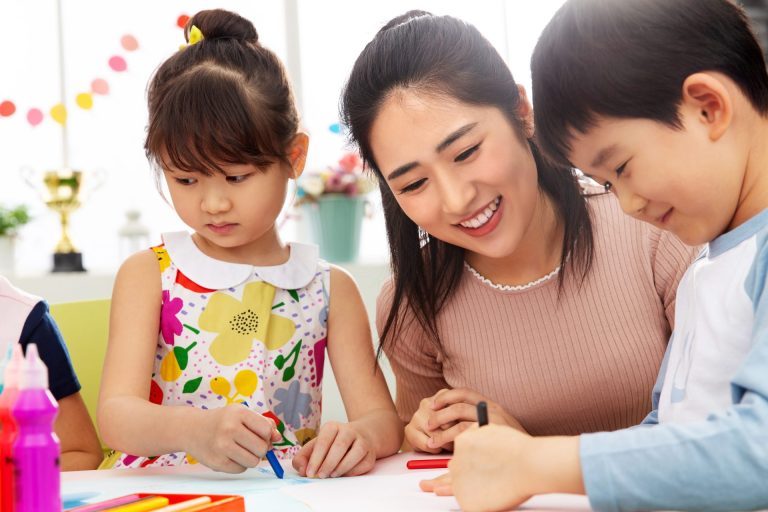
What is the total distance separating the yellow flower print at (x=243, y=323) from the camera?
144 centimetres

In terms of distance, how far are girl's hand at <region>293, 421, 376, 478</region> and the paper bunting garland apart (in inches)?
98.3

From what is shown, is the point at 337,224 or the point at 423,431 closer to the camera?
the point at 423,431

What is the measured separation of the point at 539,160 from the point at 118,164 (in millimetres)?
2429

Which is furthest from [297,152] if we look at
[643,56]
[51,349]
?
[643,56]

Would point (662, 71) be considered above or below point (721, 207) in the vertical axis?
above

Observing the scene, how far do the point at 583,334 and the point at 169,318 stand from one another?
24.9 inches

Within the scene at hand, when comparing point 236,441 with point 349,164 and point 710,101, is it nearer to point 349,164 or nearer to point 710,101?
point 710,101

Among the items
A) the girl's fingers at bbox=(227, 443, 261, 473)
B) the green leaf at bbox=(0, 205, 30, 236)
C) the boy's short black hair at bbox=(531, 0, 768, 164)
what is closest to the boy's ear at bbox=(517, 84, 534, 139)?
the boy's short black hair at bbox=(531, 0, 768, 164)

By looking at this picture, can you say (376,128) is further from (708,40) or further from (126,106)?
(126,106)

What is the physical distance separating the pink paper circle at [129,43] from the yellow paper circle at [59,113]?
0.32m

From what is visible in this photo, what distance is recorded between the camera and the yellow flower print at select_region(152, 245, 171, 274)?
1.44 metres

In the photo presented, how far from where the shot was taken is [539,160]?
1.33 metres

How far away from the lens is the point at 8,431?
67 centimetres

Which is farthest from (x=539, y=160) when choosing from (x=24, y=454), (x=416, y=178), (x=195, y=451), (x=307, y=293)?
(x=24, y=454)
